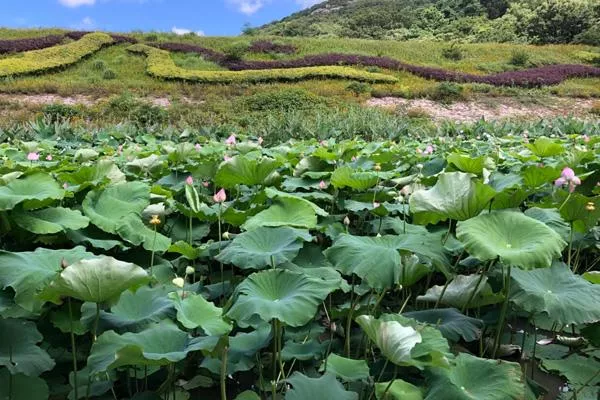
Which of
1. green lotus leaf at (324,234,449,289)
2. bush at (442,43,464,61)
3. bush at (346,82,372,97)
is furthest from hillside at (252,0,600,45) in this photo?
green lotus leaf at (324,234,449,289)

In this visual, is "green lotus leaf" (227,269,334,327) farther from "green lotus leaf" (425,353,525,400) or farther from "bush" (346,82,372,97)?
"bush" (346,82,372,97)

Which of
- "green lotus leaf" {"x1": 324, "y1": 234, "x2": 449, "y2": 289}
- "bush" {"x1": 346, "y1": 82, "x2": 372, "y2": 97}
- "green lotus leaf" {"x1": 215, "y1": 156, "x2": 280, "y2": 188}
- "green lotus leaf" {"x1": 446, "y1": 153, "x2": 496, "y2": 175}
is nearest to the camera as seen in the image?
"green lotus leaf" {"x1": 324, "y1": 234, "x2": 449, "y2": 289}

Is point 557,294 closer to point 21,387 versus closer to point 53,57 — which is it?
point 21,387

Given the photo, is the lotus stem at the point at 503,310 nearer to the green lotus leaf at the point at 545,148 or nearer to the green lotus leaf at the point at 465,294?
the green lotus leaf at the point at 465,294

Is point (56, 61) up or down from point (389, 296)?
up

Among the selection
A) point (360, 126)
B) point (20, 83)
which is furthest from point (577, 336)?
point (20, 83)

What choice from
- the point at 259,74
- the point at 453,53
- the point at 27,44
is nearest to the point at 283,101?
the point at 259,74

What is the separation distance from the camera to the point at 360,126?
6793 millimetres

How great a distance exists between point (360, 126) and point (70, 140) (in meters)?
3.62

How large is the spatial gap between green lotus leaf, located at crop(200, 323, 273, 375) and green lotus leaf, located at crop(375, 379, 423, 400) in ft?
0.78

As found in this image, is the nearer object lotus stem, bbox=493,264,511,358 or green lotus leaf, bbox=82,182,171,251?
lotus stem, bbox=493,264,511,358

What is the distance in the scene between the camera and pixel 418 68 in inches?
758

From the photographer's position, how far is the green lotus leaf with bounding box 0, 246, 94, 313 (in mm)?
953

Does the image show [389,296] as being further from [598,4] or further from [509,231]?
[598,4]
